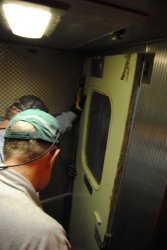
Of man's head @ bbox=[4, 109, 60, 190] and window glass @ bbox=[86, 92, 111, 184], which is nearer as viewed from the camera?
man's head @ bbox=[4, 109, 60, 190]

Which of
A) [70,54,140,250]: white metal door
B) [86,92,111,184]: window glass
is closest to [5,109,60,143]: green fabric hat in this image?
[70,54,140,250]: white metal door

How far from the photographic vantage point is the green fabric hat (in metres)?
1.00

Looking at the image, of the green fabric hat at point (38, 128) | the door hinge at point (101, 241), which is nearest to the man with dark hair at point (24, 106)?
the green fabric hat at point (38, 128)

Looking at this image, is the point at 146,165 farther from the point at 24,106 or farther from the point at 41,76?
the point at 41,76

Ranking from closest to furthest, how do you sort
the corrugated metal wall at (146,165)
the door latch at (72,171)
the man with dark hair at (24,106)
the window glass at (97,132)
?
1. the corrugated metal wall at (146,165)
2. the window glass at (97,132)
3. the man with dark hair at (24,106)
4. the door latch at (72,171)

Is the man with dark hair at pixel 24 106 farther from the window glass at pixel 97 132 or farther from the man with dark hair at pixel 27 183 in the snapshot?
the man with dark hair at pixel 27 183

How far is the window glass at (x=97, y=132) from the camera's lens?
1.62 metres

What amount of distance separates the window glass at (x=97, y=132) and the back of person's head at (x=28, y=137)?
1.94 ft

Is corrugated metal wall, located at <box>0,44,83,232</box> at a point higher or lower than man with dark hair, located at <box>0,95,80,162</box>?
higher

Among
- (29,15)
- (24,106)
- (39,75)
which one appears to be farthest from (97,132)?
(29,15)

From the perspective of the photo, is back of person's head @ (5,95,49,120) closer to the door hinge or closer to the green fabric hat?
the green fabric hat

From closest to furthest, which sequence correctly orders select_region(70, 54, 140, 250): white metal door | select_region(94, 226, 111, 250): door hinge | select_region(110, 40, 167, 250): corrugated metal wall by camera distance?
select_region(110, 40, 167, 250): corrugated metal wall < select_region(70, 54, 140, 250): white metal door < select_region(94, 226, 111, 250): door hinge

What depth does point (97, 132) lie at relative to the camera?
70.9 inches

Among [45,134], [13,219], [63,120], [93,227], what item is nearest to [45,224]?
[13,219]
